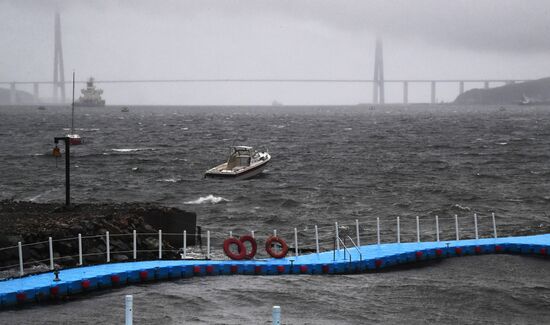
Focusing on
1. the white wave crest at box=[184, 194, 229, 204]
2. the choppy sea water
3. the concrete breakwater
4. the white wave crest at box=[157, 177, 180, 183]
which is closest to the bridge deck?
the choppy sea water

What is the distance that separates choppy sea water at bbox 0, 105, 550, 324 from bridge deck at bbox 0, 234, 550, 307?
23.9 inches

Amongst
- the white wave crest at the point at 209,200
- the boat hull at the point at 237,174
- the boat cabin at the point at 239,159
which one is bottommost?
the white wave crest at the point at 209,200

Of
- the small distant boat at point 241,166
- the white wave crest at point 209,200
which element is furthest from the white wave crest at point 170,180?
the white wave crest at point 209,200

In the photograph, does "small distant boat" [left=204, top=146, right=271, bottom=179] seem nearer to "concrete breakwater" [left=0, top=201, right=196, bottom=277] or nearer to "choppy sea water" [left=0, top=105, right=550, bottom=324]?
"choppy sea water" [left=0, top=105, right=550, bottom=324]

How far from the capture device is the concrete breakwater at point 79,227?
101ft

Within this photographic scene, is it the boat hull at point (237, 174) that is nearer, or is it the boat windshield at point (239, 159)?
the boat hull at point (237, 174)

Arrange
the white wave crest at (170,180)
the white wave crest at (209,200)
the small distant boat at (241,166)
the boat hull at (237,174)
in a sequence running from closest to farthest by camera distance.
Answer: the white wave crest at (209,200), the boat hull at (237,174), the small distant boat at (241,166), the white wave crest at (170,180)

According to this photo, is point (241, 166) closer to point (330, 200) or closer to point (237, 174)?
point (237, 174)

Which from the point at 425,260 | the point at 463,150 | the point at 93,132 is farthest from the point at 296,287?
the point at 93,132

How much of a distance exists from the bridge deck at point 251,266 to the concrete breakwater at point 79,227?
2.92 meters

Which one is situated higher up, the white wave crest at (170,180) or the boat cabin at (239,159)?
the boat cabin at (239,159)

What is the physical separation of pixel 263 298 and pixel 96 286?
5256 millimetres

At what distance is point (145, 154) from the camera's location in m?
94.5

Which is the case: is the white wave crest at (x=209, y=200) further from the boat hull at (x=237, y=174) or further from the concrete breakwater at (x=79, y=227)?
the concrete breakwater at (x=79, y=227)
